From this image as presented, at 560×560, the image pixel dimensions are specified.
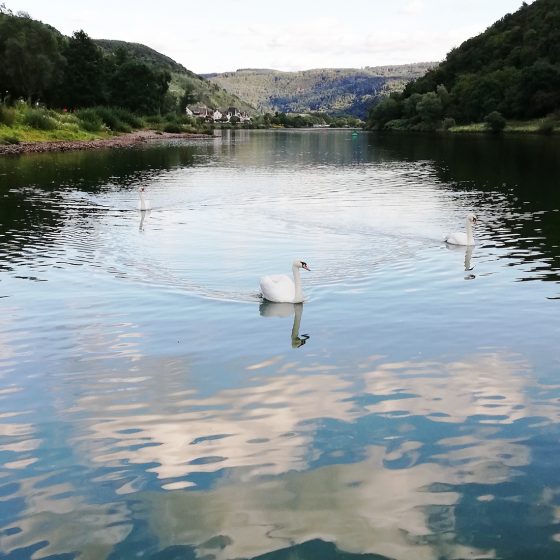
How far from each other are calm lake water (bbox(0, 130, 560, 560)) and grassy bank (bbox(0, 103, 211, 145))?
5421cm

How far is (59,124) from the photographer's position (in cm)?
8631

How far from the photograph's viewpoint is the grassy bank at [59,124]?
7494 centimetres

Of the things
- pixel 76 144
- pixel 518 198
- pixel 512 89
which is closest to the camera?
pixel 518 198

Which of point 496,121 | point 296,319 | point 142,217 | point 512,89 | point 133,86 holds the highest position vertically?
point 512,89

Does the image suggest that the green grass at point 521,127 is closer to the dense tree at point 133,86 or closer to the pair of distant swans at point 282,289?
the dense tree at point 133,86

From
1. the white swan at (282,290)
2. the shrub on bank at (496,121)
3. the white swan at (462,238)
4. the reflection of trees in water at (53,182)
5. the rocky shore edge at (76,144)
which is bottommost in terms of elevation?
the white swan at (282,290)

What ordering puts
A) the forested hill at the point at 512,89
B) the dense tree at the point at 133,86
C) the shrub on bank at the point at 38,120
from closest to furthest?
the shrub on bank at the point at 38,120 → the dense tree at the point at 133,86 → the forested hill at the point at 512,89

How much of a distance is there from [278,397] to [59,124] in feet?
273

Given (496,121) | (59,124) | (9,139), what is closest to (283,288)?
(9,139)

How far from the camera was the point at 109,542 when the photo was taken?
293 inches

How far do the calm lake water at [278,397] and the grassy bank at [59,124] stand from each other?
5421 cm

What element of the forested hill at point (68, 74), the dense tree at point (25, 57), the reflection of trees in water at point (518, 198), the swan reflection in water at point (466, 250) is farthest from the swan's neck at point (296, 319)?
the dense tree at point (25, 57)

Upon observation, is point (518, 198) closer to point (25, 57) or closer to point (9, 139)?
point (9, 139)

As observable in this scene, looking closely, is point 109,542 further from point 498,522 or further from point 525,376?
point 525,376
